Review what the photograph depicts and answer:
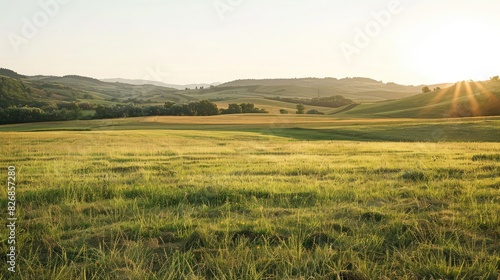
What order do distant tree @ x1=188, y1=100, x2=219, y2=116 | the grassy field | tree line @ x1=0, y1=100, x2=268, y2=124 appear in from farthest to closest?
distant tree @ x1=188, y1=100, x2=219, y2=116 < tree line @ x1=0, y1=100, x2=268, y2=124 < the grassy field

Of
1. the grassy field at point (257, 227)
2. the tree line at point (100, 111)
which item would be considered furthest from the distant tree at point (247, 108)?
the grassy field at point (257, 227)

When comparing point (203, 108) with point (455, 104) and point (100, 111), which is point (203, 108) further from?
point (455, 104)

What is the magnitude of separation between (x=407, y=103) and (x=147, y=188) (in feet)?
Result: 431

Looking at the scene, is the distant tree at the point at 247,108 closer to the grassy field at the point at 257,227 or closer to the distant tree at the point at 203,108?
the distant tree at the point at 203,108

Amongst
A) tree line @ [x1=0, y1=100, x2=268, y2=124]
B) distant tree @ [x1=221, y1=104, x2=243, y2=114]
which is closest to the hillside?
distant tree @ [x1=221, y1=104, x2=243, y2=114]

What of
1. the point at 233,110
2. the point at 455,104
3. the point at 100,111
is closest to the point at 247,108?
the point at 233,110

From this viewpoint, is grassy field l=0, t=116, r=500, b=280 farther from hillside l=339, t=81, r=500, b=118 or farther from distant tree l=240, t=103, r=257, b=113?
distant tree l=240, t=103, r=257, b=113

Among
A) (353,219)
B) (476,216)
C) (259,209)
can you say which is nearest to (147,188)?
(259,209)

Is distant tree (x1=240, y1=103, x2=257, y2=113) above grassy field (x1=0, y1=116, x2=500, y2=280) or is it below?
Result: below

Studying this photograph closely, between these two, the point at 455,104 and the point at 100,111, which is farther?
the point at 100,111

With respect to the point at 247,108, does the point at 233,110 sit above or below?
below

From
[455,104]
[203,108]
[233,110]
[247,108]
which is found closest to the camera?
[455,104]

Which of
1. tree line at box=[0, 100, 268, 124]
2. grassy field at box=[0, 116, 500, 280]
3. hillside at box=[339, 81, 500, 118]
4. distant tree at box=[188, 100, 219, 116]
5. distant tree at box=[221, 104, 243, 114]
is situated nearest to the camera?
grassy field at box=[0, 116, 500, 280]

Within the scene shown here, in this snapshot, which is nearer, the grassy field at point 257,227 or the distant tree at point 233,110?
the grassy field at point 257,227
